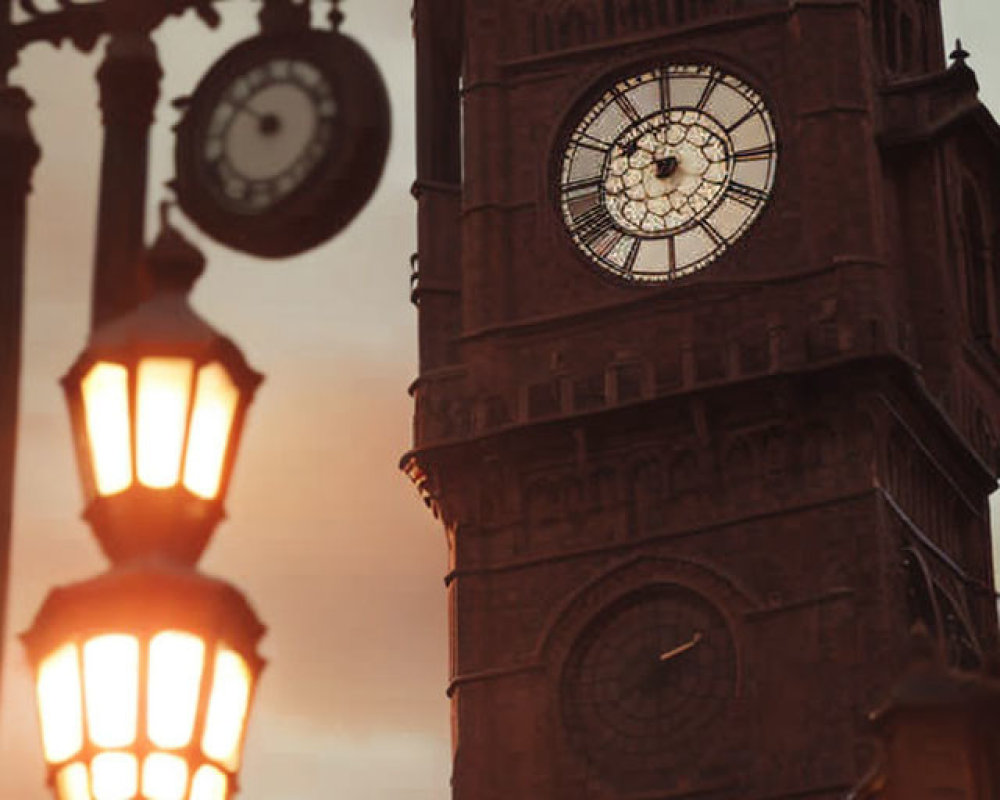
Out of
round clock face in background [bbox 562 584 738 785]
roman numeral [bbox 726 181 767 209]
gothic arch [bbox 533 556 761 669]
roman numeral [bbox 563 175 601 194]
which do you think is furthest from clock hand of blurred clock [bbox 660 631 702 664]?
roman numeral [bbox 563 175 601 194]

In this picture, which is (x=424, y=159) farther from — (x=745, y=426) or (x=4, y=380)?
(x=4, y=380)

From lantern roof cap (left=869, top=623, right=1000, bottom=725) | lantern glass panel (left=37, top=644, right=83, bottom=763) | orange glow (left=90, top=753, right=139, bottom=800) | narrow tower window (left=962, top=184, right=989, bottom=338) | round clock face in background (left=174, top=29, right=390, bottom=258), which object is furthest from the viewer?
narrow tower window (left=962, top=184, right=989, bottom=338)

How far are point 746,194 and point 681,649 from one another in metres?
9.20

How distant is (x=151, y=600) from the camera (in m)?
10.4

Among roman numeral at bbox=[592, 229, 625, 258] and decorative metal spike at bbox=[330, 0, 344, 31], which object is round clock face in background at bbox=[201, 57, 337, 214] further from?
roman numeral at bbox=[592, 229, 625, 258]

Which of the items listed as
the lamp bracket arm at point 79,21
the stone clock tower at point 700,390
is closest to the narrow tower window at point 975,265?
the stone clock tower at point 700,390

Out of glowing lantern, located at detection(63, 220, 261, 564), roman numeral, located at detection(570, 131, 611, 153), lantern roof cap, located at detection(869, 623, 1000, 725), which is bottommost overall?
glowing lantern, located at detection(63, 220, 261, 564)

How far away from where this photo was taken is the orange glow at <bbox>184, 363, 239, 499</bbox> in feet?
34.9

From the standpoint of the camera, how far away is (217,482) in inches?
420

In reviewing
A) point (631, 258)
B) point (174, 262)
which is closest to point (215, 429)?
point (174, 262)

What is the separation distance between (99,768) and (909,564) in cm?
5099

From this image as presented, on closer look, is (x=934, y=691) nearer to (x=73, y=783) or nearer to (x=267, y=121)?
(x=267, y=121)

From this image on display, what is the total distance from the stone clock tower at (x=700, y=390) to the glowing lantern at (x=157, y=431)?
1870 inches

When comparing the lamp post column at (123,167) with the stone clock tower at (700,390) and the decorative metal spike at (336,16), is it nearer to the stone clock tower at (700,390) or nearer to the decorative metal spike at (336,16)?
the decorative metal spike at (336,16)
